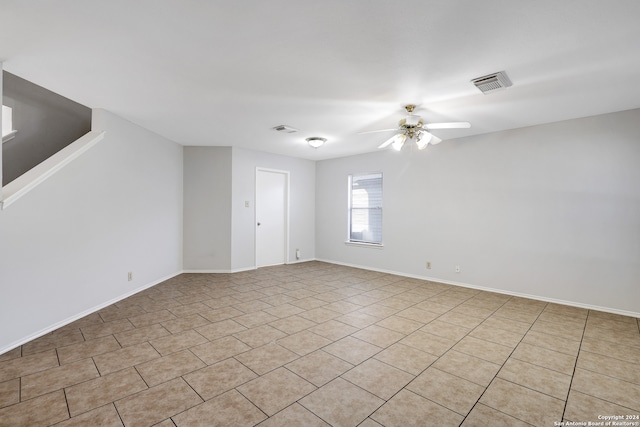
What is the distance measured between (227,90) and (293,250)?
14.1 feet

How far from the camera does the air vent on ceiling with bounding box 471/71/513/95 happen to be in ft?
8.38

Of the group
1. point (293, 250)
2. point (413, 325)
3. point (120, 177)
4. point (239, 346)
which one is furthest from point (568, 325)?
point (120, 177)

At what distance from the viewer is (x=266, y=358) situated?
244 centimetres

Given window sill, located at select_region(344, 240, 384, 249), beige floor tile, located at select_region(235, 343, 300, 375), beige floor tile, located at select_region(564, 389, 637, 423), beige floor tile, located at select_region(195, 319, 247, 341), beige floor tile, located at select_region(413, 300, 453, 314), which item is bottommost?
beige floor tile, located at select_region(564, 389, 637, 423)

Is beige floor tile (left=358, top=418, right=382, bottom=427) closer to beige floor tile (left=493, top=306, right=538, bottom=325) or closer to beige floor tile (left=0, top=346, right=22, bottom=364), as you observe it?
beige floor tile (left=493, top=306, right=538, bottom=325)

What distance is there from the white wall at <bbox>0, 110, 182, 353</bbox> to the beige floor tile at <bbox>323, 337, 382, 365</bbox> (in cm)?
279

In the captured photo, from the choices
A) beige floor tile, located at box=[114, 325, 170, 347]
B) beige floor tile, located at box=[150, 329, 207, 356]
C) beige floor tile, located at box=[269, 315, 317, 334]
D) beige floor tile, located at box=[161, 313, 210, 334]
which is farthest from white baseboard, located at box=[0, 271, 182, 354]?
beige floor tile, located at box=[269, 315, 317, 334]

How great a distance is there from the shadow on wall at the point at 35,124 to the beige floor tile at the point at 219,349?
4.06 meters

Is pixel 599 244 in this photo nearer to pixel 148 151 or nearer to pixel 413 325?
pixel 413 325

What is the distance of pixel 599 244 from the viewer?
3.65 meters

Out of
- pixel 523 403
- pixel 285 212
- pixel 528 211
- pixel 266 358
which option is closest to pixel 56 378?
pixel 266 358

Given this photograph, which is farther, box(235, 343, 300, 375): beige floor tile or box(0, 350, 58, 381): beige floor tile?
box(235, 343, 300, 375): beige floor tile

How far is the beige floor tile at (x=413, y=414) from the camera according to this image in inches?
67.1

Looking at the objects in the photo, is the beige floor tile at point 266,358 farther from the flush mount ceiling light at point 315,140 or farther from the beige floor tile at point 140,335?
the flush mount ceiling light at point 315,140
